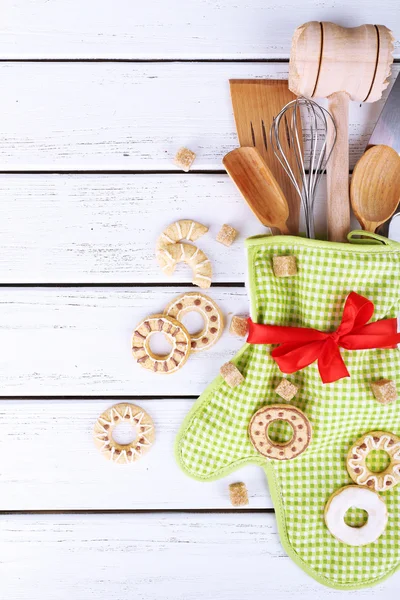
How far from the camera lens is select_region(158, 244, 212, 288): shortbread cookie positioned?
2.92 feet

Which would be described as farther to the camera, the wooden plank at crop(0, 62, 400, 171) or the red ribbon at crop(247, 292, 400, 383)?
the wooden plank at crop(0, 62, 400, 171)

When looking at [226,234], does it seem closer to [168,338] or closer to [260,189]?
[260,189]

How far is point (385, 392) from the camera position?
2.72 feet

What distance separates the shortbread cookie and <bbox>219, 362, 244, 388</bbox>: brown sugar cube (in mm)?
140

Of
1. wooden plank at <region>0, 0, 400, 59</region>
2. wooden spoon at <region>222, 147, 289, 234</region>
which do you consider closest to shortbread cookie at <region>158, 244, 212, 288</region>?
wooden spoon at <region>222, 147, 289, 234</region>

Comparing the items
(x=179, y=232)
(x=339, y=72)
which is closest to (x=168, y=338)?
(x=179, y=232)

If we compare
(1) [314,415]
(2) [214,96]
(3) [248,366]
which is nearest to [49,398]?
(3) [248,366]

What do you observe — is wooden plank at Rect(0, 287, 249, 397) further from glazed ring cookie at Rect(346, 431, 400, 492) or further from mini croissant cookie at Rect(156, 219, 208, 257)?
glazed ring cookie at Rect(346, 431, 400, 492)

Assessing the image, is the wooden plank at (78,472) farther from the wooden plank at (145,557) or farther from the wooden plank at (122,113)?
the wooden plank at (122,113)

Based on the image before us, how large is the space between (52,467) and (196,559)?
0.30 meters

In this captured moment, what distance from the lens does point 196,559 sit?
0.93 metres

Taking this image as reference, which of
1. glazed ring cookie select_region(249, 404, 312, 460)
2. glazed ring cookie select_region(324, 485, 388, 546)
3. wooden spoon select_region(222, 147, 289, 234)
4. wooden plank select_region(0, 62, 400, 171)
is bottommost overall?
glazed ring cookie select_region(324, 485, 388, 546)

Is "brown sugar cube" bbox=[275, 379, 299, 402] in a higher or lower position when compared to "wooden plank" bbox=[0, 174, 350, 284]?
lower

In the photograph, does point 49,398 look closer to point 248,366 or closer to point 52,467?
point 52,467
